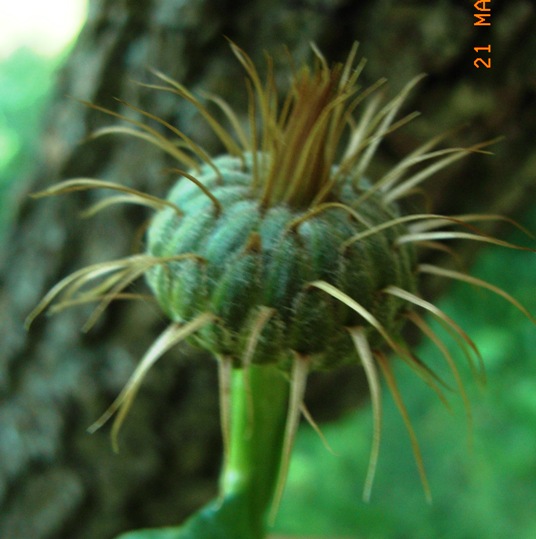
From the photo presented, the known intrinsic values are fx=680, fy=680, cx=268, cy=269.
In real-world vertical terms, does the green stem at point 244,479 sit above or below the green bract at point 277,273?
below

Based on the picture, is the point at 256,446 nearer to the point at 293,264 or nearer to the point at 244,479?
the point at 244,479

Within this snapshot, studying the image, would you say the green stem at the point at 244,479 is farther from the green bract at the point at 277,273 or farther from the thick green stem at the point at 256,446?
the green bract at the point at 277,273

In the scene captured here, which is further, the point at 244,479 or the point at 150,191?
the point at 150,191

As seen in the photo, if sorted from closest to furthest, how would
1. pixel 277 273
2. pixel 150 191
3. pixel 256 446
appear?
pixel 277 273, pixel 256 446, pixel 150 191

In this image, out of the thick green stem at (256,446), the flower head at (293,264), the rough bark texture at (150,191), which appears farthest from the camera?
the rough bark texture at (150,191)

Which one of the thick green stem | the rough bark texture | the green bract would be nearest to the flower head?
the green bract

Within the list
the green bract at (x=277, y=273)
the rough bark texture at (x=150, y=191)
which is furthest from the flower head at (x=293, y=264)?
the rough bark texture at (x=150, y=191)

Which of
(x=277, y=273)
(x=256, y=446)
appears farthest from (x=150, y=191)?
(x=277, y=273)
